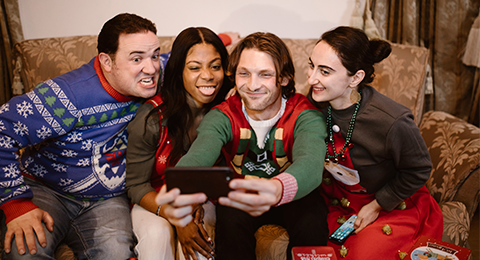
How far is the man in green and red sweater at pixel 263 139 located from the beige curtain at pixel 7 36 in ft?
6.07

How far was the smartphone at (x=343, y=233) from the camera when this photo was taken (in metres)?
1.26

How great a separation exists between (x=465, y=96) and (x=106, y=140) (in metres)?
→ 2.49

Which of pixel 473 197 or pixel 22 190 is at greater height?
pixel 22 190

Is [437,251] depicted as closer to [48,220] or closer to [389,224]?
[389,224]

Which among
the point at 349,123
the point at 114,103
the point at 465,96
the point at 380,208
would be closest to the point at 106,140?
the point at 114,103

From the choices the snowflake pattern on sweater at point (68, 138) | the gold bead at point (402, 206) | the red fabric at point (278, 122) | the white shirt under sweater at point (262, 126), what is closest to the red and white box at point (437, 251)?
the gold bead at point (402, 206)

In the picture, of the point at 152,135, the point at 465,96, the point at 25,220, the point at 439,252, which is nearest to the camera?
the point at 439,252

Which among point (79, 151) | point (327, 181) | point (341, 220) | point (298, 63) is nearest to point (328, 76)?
point (327, 181)

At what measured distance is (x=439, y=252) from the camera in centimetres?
104

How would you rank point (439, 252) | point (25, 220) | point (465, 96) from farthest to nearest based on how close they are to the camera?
point (465, 96) < point (25, 220) < point (439, 252)

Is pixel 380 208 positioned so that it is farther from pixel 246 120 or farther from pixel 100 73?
pixel 100 73

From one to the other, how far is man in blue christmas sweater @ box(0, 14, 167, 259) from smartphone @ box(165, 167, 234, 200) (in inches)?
25.8

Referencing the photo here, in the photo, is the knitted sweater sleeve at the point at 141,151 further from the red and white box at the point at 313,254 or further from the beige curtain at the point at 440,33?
the beige curtain at the point at 440,33

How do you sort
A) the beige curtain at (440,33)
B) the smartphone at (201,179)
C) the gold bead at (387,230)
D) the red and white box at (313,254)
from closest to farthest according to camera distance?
the smartphone at (201,179), the red and white box at (313,254), the gold bead at (387,230), the beige curtain at (440,33)
